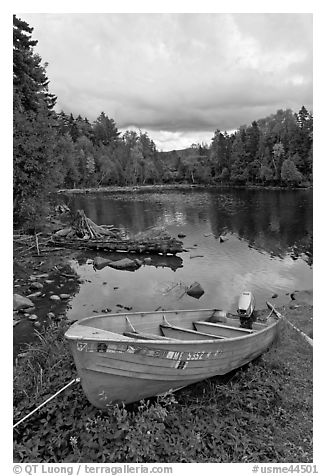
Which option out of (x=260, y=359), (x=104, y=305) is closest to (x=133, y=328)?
(x=260, y=359)

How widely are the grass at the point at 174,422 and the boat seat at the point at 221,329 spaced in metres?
0.86

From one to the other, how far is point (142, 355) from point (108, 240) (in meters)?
15.4

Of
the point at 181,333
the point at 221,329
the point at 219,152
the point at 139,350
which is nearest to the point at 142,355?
the point at 139,350

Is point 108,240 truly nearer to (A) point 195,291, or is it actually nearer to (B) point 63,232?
(B) point 63,232

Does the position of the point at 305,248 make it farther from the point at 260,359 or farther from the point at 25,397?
the point at 25,397

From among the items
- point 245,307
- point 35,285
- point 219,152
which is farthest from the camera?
point 219,152

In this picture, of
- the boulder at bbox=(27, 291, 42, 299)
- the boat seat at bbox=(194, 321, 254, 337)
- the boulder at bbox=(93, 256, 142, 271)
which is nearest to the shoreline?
the boulder at bbox=(93, 256, 142, 271)

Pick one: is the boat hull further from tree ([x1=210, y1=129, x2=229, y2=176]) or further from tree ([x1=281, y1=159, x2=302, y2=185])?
tree ([x1=210, y1=129, x2=229, y2=176])

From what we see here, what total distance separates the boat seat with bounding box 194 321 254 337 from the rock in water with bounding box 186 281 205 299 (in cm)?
538

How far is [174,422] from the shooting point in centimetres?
496

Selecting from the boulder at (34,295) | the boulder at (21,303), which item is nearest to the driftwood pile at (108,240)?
the boulder at (34,295)

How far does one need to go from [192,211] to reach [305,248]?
597 inches

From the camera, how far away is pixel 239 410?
5520mm
